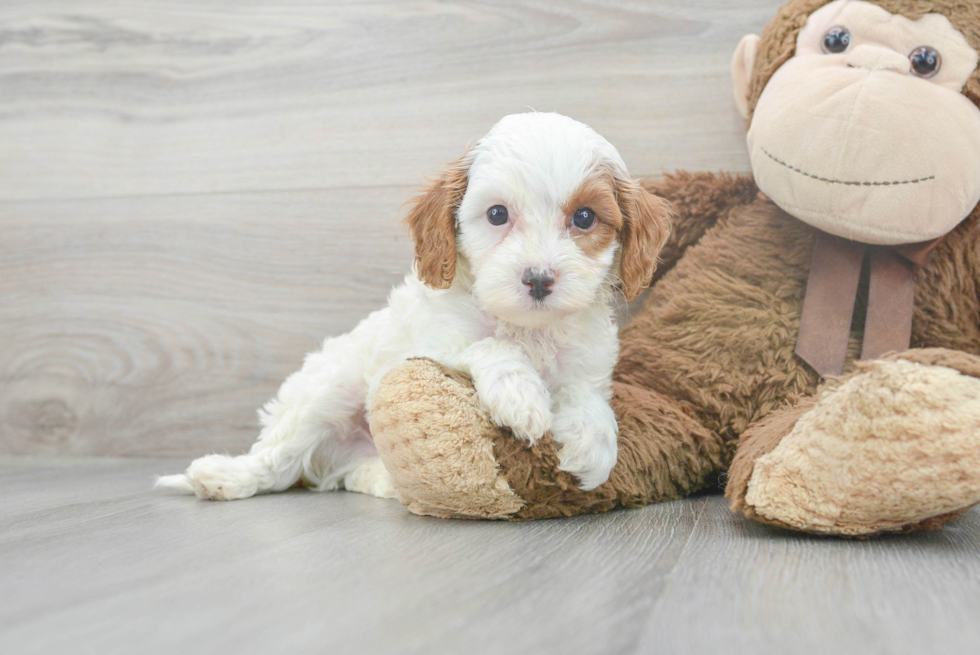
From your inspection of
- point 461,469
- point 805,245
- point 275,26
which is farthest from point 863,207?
point 275,26

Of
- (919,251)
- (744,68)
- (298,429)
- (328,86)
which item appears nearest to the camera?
(919,251)

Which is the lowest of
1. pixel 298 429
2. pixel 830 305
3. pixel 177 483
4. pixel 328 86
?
pixel 177 483

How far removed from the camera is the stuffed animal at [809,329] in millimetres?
968

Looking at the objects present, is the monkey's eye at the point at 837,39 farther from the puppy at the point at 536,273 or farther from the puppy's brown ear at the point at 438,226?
the puppy's brown ear at the point at 438,226

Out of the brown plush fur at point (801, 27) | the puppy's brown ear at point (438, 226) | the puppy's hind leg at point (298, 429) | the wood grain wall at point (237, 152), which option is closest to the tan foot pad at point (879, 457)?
the puppy's brown ear at point (438, 226)

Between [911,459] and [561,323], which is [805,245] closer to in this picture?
[561,323]

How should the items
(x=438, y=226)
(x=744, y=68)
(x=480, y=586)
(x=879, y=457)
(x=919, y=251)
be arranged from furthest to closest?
(x=744, y=68)
(x=919, y=251)
(x=438, y=226)
(x=879, y=457)
(x=480, y=586)

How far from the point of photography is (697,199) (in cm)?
162

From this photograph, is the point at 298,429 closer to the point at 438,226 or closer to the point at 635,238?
the point at 438,226

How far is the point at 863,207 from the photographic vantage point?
1.29m

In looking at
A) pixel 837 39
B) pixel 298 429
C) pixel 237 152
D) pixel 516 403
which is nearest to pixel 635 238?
pixel 516 403

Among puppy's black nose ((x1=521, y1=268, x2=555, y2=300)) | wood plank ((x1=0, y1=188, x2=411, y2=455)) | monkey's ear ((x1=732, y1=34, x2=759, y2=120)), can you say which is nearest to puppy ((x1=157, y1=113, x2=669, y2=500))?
puppy's black nose ((x1=521, y1=268, x2=555, y2=300))

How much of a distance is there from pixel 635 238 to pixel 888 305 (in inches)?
19.6

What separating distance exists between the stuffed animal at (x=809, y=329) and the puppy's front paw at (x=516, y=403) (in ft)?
0.08
